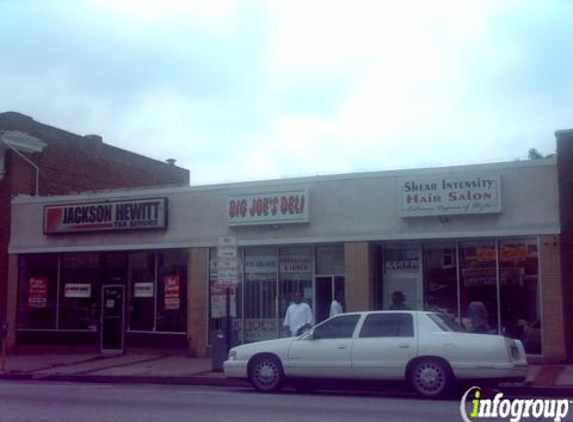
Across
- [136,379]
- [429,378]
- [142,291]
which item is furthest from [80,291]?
[429,378]

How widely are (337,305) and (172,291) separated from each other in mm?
5796

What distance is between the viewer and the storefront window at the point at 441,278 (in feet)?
71.6

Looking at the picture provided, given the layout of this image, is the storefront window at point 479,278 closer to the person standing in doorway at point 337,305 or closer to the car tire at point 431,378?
the person standing in doorway at point 337,305

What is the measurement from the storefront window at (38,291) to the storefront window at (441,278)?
1225 centimetres

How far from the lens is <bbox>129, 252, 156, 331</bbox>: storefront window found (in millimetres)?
25594

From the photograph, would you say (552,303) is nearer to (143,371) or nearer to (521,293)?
(521,293)

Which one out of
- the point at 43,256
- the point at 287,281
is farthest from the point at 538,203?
the point at 43,256

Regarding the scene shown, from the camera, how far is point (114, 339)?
26.2 metres

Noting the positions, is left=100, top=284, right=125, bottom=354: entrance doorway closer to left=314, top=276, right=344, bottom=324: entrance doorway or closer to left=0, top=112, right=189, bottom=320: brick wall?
left=0, top=112, right=189, bottom=320: brick wall

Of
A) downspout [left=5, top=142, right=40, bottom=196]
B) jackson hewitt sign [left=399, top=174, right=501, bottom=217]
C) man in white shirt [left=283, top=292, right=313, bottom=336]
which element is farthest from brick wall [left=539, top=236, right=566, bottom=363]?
downspout [left=5, top=142, right=40, bottom=196]

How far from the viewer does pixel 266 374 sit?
52.6 ft

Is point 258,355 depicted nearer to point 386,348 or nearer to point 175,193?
point 386,348

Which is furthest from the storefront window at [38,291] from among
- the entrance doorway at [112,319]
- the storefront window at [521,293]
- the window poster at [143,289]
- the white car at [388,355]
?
the storefront window at [521,293]

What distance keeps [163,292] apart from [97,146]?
9.87m
